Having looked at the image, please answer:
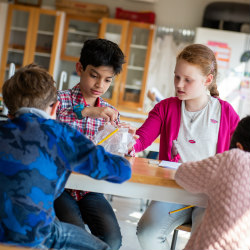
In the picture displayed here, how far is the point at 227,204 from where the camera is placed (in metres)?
1.22

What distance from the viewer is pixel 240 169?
122cm

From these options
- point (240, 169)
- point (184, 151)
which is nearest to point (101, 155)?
point (240, 169)

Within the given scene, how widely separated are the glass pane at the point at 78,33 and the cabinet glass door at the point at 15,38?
2.37 ft

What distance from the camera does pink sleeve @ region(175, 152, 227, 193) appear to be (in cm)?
126

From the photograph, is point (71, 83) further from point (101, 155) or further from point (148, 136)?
point (101, 155)

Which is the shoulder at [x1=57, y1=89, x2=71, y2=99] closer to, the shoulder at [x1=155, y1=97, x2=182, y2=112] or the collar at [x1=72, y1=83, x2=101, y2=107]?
the collar at [x1=72, y1=83, x2=101, y2=107]

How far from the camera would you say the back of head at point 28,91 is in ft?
4.05

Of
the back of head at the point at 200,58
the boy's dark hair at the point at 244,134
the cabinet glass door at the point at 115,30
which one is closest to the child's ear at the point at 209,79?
the back of head at the point at 200,58

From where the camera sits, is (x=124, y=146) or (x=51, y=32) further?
(x=51, y=32)

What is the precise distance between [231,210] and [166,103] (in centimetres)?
92

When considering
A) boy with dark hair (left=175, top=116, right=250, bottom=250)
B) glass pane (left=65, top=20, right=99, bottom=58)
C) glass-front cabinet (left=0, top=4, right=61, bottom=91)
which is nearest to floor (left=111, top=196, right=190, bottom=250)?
boy with dark hair (left=175, top=116, right=250, bottom=250)

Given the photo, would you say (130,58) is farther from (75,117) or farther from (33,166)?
(33,166)

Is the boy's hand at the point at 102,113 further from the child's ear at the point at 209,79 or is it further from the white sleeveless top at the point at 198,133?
the child's ear at the point at 209,79

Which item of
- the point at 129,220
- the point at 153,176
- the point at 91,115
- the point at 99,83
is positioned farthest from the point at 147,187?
the point at 129,220
